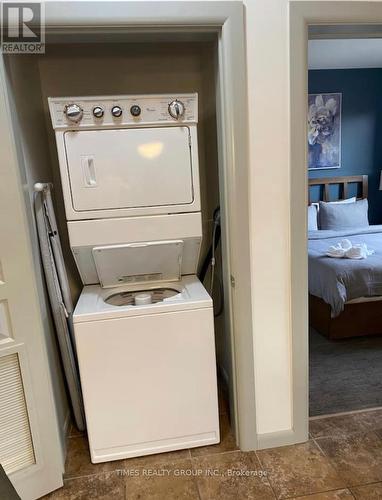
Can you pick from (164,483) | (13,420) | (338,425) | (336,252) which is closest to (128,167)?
(13,420)

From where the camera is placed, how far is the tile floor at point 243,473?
67.9 inches

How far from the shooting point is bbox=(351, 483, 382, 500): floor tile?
65.5 inches

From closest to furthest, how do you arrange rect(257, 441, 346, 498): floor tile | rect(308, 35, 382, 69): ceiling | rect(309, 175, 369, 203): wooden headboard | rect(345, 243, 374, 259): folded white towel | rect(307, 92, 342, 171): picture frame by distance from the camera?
rect(257, 441, 346, 498): floor tile → rect(345, 243, 374, 259): folded white towel → rect(308, 35, 382, 69): ceiling → rect(307, 92, 342, 171): picture frame → rect(309, 175, 369, 203): wooden headboard

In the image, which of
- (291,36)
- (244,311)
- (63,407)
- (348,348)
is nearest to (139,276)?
(244,311)

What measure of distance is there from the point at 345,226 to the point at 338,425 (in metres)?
3.00

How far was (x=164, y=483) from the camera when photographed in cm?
180

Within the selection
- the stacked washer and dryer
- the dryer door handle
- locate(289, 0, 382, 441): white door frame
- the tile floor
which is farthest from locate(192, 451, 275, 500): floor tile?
the dryer door handle

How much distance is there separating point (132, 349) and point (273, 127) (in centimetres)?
121

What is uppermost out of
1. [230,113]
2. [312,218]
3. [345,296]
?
[230,113]

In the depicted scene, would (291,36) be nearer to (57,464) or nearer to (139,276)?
(139,276)

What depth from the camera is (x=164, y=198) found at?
6.10 feet

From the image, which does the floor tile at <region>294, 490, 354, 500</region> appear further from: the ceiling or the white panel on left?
the ceiling

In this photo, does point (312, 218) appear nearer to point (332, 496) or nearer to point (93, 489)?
point (332, 496)

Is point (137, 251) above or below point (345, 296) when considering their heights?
above
